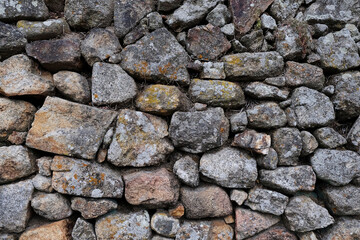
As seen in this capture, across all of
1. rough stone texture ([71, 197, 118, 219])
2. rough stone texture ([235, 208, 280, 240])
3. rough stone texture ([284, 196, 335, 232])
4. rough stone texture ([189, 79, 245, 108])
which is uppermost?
rough stone texture ([189, 79, 245, 108])

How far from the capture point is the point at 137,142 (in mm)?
2627

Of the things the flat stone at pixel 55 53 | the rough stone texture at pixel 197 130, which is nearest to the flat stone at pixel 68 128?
the flat stone at pixel 55 53

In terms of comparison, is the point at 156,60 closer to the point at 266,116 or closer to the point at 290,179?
the point at 266,116

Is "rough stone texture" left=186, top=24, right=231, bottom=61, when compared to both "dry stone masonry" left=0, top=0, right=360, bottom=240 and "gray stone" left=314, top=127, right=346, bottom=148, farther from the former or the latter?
"gray stone" left=314, top=127, right=346, bottom=148

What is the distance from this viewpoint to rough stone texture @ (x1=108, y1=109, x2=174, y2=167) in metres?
2.58

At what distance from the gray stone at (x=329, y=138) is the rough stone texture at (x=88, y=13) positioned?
114 inches

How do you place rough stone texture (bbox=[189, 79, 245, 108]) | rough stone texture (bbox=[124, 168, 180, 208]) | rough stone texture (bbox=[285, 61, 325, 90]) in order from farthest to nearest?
1. rough stone texture (bbox=[285, 61, 325, 90])
2. rough stone texture (bbox=[189, 79, 245, 108])
3. rough stone texture (bbox=[124, 168, 180, 208])

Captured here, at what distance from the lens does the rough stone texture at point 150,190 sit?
2.56 metres

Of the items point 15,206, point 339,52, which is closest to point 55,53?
point 15,206

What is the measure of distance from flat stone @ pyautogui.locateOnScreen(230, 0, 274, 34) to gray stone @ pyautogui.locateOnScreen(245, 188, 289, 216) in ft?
6.41

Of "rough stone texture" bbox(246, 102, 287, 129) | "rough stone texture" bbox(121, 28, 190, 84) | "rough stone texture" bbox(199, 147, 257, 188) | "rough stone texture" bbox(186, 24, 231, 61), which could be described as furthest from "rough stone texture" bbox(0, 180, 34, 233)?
"rough stone texture" bbox(246, 102, 287, 129)

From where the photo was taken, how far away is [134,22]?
289 centimetres

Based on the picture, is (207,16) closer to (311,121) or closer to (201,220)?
(311,121)

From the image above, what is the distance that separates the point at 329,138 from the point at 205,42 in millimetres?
1856
